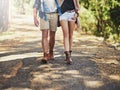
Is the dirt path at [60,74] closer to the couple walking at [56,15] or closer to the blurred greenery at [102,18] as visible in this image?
the couple walking at [56,15]

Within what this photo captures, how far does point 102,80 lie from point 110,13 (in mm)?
11813

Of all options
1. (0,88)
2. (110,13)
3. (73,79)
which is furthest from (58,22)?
(110,13)

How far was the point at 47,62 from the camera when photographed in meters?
7.93

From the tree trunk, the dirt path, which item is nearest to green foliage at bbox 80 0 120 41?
the tree trunk

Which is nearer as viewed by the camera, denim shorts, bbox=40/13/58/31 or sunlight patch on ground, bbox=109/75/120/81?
sunlight patch on ground, bbox=109/75/120/81

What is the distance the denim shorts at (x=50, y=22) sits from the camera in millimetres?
7750

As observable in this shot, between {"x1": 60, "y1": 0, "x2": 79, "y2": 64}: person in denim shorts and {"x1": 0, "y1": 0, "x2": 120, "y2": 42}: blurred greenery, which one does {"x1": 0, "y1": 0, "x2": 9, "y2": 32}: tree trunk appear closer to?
{"x1": 0, "y1": 0, "x2": 120, "y2": 42}: blurred greenery

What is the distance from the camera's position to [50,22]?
307 inches

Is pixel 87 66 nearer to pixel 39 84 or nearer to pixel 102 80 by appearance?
pixel 102 80

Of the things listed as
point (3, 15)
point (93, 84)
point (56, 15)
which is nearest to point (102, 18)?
point (3, 15)

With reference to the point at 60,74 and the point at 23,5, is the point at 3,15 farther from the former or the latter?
the point at 23,5

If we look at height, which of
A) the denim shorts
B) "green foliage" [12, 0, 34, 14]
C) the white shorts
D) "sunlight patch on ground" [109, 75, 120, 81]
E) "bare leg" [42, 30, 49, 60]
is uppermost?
the white shorts

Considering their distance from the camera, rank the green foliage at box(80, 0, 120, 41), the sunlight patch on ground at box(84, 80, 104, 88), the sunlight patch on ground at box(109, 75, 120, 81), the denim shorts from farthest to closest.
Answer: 1. the green foliage at box(80, 0, 120, 41)
2. the denim shorts
3. the sunlight patch on ground at box(109, 75, 120, 81)
4. the sunlight patch on ground at box(84, 80, 104, 88)

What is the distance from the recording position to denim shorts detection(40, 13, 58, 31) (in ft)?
25.4
